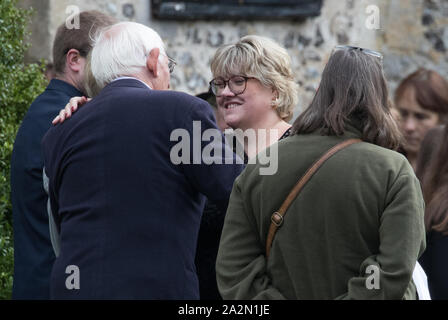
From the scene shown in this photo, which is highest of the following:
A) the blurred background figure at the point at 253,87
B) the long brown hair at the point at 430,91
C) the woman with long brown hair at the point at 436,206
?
the blurred background figure at the point at 253,87

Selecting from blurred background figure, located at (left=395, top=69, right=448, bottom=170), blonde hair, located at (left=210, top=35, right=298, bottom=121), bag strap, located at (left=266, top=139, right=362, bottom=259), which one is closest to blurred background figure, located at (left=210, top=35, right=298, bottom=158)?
blonde hair, located at (left=210, top=35, right=298, bottom=121)

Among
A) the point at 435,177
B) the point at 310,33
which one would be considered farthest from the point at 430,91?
the point at 310,33

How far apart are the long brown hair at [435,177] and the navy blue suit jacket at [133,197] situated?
120 centimetres

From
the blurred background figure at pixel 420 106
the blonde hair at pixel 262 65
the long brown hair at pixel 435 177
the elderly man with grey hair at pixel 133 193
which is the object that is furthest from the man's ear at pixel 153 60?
the blurred background figure at pixel 420 106

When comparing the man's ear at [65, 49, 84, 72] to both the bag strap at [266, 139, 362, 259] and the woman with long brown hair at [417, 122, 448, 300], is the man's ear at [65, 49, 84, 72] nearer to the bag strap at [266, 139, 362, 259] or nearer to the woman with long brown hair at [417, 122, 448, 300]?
the bag strap at [266, 139, 362, 259]

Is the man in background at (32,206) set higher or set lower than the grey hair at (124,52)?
lower

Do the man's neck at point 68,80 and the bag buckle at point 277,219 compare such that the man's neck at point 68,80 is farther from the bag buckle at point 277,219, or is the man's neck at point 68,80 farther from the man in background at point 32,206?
the bag buckle at point 277,219

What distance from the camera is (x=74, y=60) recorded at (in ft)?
11.5

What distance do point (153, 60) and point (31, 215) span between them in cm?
87

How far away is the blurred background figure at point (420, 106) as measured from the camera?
17.5 feet

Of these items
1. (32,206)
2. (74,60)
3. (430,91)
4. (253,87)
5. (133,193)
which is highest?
(74,60)

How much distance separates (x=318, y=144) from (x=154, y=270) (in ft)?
2.16

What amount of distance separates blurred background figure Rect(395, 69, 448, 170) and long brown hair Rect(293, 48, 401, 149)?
2.74 meters

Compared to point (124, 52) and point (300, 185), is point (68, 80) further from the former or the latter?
point (300, 185)
